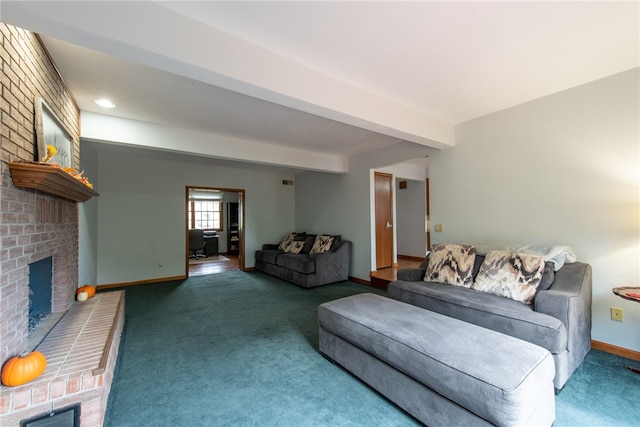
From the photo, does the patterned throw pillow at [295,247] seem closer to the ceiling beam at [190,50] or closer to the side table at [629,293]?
the ceiling beam at [190,50]

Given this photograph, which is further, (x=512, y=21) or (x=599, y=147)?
(x=599, y=147)

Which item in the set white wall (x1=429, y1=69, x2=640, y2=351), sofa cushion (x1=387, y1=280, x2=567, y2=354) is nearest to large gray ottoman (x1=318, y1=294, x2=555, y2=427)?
sofa cushion (x1=387, y1=280, x2=567, y2=354)

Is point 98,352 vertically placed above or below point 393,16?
below

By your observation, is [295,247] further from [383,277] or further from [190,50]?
[190,50]

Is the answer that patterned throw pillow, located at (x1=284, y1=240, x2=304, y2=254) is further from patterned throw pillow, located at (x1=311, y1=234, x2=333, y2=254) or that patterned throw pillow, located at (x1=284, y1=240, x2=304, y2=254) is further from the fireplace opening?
the fireplace opening

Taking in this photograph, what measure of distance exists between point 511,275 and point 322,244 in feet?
11.3

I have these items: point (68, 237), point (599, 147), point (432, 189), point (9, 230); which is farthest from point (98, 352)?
point (599, 147)

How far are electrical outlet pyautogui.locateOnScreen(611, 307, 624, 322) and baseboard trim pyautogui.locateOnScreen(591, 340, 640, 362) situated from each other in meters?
0.24

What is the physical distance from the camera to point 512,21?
170 cm

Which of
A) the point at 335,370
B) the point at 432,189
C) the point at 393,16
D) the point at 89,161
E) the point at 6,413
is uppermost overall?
the point at 393,16

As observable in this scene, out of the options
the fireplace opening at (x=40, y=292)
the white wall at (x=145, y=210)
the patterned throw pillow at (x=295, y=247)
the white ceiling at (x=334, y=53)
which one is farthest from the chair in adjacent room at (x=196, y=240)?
the fireplace opening at (x=40, y=292)

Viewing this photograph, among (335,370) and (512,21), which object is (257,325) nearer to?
(335,370)

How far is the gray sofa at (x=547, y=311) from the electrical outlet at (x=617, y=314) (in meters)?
0.23

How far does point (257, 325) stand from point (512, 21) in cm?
345
